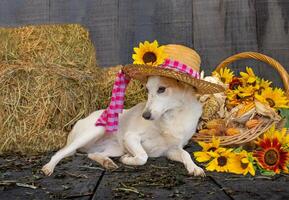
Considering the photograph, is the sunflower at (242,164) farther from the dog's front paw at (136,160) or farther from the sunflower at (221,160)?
the dog's front paw at (136,160)

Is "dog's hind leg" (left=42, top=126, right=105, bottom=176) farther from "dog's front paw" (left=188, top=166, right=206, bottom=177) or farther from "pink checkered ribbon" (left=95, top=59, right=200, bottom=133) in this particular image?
"dog's front paw" (left=188, top=166, right=206, bottom=177)

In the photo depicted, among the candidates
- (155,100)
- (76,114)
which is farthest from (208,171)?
(76,114)

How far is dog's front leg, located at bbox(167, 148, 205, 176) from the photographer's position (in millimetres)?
2178

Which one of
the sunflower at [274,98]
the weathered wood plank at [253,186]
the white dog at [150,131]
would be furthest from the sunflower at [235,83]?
the weathered wood plank at [253,186]

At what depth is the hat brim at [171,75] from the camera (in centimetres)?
238

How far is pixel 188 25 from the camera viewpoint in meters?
3.85

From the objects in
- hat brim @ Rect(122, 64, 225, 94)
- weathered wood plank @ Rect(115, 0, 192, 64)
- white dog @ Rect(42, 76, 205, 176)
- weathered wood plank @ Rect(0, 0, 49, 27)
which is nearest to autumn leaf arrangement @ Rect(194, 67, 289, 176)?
white dog @ Rect(42, 76, 205, 176)

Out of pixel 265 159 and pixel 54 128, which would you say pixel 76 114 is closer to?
pixel 54 128

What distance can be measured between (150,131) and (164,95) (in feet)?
0.91

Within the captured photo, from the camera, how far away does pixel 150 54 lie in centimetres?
246

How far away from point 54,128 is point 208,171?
121 cm

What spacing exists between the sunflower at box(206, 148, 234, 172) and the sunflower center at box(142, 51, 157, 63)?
591mm

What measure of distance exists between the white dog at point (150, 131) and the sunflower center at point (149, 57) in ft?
0.37

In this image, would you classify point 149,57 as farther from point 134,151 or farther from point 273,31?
point 273,31
